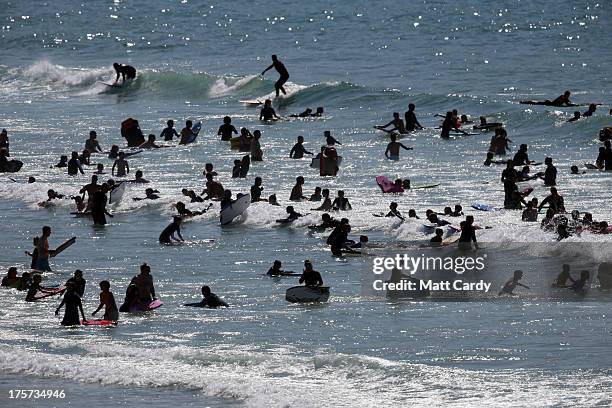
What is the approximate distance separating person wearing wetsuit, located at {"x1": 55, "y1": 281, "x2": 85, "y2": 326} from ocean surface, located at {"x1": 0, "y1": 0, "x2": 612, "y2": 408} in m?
0.21

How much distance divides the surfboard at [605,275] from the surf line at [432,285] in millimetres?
1993

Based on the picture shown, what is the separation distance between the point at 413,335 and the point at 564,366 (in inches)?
113

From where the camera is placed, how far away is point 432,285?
25953 millimetres

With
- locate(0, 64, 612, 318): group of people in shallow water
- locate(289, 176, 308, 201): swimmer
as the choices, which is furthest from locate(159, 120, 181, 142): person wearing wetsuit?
locate(289, 176, 308, 201): swimmer

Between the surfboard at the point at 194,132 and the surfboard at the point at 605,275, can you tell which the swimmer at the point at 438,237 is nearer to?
the surfboard at the point at 605,275

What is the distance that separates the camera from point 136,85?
62969 mm

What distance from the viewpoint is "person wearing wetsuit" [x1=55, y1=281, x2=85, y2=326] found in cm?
2419

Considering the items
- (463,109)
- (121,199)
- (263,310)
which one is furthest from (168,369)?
(463,109)

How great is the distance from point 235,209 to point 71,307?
32.5 ft

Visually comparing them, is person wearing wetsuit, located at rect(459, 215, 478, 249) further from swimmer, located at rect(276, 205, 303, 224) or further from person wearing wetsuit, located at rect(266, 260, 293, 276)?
swimmer, located at rect(276, 205, 303, 224)

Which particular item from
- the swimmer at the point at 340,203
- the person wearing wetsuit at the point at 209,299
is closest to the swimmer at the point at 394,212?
the swimmer at the point at 340,203

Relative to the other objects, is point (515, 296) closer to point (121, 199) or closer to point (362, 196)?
point (362, 196)

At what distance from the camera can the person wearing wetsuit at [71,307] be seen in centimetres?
2419

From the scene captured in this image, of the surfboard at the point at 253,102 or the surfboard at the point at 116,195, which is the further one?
the surfboard at the point at 253,102
